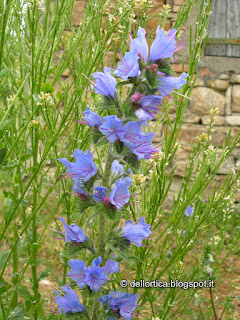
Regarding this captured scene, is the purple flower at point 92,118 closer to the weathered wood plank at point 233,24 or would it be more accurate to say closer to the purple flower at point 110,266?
the purple flower at point 110,266

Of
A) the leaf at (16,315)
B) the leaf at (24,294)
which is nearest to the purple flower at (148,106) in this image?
the leaf at (16,315)

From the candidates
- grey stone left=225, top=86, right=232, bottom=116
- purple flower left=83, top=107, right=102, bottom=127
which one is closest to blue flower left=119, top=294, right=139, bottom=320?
purple flower left=83, top=107, right=102, bottom=127

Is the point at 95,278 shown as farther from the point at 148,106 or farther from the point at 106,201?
the point at 148,106

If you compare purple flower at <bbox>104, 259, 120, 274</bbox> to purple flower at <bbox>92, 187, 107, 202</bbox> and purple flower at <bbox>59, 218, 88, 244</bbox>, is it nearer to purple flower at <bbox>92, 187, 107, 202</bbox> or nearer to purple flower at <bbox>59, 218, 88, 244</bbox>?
purple flower at <bbox>59, 218, 88, 244</bbox>

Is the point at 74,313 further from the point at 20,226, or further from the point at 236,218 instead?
the point at 236,218

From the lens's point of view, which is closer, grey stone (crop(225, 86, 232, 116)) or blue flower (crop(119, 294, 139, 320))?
blue flower (crop(119, 294, 139, 320))

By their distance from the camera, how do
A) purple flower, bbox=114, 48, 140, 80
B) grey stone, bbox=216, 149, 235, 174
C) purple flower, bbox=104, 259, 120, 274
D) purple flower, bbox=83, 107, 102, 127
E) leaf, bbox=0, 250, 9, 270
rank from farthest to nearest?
grey stone, bbox=216, 149, 235, 174, leaf, bbox=0, 250, 9, 270, purple flower, bbox=104, 259, 120, 274, purple flower, bbox=83, 107, 102, 127, purple flower, bbox=114, 48, 140, 80

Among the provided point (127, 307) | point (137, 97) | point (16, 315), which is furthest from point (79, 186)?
point (16, 315)
